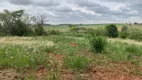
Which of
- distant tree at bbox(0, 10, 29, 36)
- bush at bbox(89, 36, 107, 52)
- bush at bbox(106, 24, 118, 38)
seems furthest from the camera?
bush at bbox(106, 24, 118, 38)

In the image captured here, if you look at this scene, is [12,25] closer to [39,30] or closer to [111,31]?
[39,30]

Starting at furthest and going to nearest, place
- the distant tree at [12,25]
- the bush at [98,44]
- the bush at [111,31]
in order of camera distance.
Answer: the bush at [111,31]
the distant tree at [12,25]
the bush at [98,44]

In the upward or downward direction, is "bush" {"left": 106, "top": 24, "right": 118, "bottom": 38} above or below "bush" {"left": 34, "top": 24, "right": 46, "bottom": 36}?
below

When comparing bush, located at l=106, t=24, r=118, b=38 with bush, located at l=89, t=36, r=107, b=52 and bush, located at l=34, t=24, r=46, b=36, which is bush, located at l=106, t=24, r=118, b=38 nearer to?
bush, located at l=34, t=24, r=46, b=36

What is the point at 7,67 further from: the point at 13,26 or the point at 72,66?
the point at 13,26

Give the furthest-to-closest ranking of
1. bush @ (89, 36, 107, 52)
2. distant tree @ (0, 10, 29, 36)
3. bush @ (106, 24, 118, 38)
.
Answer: bush @ (106, 24, 118, 38), distant tree @ (0, 10, 29, 36), bush @ (89, 36, 107, 52)

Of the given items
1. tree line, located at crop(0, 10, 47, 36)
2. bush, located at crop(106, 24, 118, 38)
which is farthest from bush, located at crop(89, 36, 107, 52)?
bush, located at crop(106, 24, 118, 38)

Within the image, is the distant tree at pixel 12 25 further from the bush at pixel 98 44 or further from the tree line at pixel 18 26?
the bush at pixel 98 44

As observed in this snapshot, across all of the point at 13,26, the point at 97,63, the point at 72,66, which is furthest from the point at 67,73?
the point at 13,26

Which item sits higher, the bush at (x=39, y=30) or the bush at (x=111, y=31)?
the bush at (x=39, y=30)

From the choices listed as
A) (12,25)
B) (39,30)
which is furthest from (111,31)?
(12,25)

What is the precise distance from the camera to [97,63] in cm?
799

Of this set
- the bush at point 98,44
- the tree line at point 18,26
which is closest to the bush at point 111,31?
the tree line at point 18,26

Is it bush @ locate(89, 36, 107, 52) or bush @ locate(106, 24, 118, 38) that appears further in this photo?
bush @ locate(106, 24, 118, 38)
